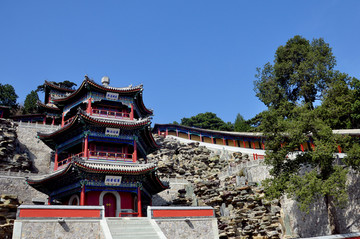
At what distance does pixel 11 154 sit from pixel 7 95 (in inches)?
1201

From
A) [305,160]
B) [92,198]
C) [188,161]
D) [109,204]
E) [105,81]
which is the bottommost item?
[109,204]

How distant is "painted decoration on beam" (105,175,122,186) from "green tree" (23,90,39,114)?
47.9m

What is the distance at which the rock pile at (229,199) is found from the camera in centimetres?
2328

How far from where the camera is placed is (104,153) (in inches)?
853

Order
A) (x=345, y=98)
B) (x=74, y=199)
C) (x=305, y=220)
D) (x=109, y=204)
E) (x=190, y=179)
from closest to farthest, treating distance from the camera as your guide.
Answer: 1. (x=109, y=204)
2. (x=74, y=199)
3. (x=305, y=220)
4. (x=345, y=98)
5. (x=190, y=179)

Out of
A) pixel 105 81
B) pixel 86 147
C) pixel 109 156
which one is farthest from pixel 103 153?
pixel 105 81

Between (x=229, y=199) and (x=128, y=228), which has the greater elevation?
(x=229, y=199)

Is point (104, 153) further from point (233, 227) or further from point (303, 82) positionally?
point (303, 82)

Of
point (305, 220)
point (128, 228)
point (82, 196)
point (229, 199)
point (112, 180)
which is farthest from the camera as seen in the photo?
point (229, 199)

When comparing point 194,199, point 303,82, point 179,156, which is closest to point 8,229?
point 194,199

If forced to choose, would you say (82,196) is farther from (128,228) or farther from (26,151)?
(26,151)

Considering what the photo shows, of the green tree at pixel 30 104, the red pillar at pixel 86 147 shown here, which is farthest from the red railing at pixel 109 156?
the green tree at pixel 30 104

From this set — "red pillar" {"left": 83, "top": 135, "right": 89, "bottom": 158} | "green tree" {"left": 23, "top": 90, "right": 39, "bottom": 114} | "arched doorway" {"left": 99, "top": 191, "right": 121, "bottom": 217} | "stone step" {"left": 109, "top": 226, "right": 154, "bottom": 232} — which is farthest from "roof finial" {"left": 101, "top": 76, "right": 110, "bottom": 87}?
"green tree" {"left": 23, "top": 90, "right": 39, "bottom": 114}

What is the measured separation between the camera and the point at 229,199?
26141 millimetres
